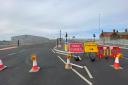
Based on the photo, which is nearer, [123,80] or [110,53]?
[123,80]

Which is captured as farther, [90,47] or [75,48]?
[90,47]

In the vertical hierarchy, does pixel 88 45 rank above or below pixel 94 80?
above

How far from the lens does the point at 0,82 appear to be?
373 inches

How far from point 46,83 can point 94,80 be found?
7.39ft

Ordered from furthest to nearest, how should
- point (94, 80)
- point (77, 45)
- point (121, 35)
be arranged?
point (121, 35), point (77, 45), point (94, 80)

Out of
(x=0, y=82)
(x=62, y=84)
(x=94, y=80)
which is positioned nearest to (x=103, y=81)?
(x=94, y=80)

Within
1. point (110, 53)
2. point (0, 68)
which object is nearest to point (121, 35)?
point (110, 53)

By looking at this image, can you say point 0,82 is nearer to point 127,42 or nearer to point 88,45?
point 88,45

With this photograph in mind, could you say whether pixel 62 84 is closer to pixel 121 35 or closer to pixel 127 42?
pixel 127 42

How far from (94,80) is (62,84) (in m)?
1.64

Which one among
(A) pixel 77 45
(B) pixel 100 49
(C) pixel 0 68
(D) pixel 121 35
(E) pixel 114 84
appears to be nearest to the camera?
(E) pixel 114 84

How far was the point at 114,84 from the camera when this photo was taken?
338 inches

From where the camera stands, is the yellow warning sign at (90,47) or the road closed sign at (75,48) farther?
the yellow warning sign at (90,47)

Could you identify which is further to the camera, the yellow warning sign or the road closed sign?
the yellow warning sign
